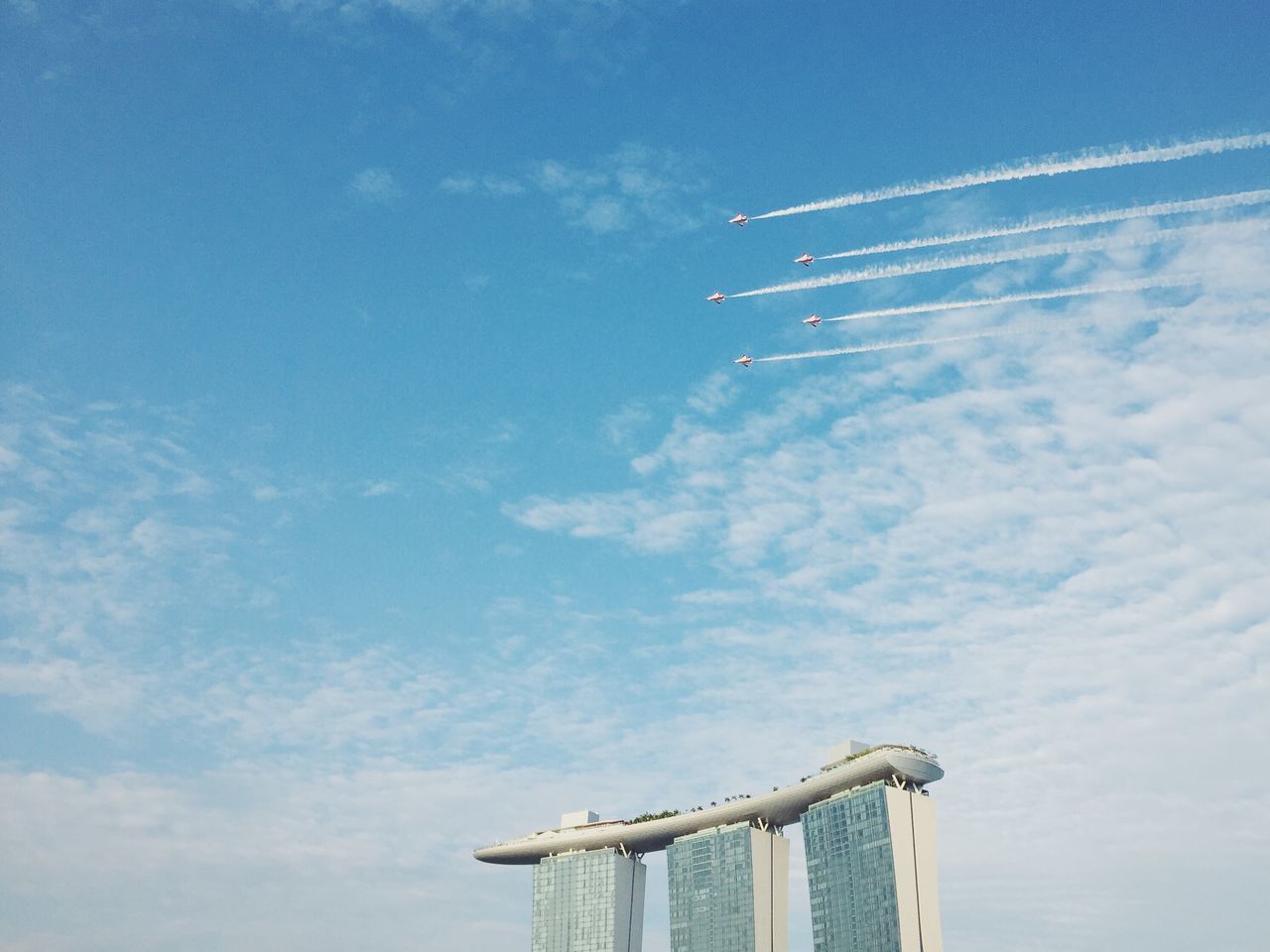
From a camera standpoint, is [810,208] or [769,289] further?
[769,289]

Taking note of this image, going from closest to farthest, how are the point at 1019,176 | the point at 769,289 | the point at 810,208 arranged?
the point at 1019,176, the point at 810,208, the point at 769,289

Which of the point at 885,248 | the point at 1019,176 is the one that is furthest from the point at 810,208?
the point at 1019,176

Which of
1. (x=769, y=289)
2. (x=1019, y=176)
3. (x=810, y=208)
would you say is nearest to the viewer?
(x=1019, y=176)

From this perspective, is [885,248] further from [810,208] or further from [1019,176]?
[1019,176]

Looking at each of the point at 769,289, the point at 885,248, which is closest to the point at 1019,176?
the point at 885,248

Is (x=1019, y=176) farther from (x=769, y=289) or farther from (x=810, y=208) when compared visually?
(x=769, y=289)

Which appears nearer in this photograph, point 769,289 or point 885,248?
point 885,248

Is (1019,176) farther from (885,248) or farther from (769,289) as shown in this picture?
(769,289)

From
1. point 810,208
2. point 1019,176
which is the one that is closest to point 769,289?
point 810,208
